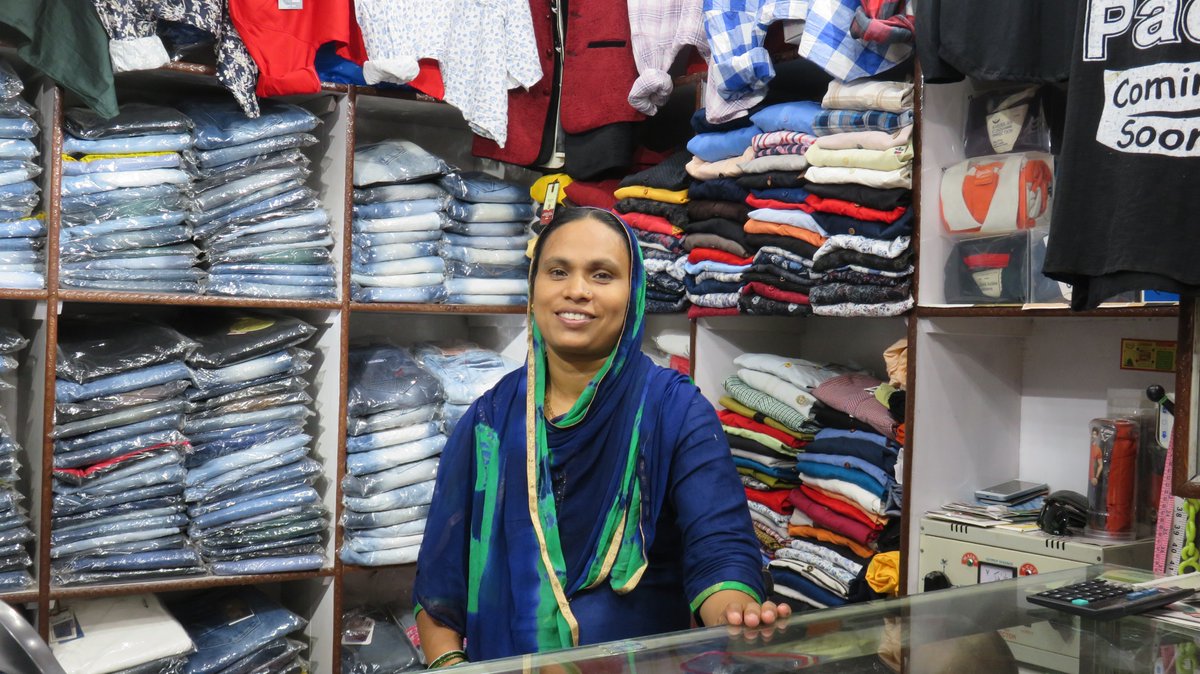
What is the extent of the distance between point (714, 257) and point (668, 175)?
12.6 inches

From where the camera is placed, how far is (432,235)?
308 cm

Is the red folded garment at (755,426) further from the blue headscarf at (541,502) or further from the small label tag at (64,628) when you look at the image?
the small label tag at (64,628)

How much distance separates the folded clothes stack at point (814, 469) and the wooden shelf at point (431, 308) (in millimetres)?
712

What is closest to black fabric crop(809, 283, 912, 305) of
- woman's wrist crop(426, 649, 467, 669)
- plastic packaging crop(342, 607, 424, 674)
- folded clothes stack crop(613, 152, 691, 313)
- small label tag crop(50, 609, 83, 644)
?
folded clothes stack crop(613, 152, 691, 313)

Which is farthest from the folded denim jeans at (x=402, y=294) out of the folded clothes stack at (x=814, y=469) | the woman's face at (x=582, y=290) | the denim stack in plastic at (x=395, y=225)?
the woman's face at (x=582, y=290)

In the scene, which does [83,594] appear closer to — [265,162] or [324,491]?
[324,491]

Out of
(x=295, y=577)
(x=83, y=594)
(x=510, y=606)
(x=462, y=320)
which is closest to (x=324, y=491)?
(x=295, y=577)

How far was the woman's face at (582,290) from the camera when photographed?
5.72 ft

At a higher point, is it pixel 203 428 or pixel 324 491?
Result: pixel 203 428

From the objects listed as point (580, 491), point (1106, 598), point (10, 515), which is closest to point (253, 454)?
point (10, 515)

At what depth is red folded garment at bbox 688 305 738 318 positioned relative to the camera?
9.27ft

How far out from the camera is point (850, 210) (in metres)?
2.47

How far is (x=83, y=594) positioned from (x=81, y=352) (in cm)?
58

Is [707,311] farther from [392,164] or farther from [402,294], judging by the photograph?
[392,164]
